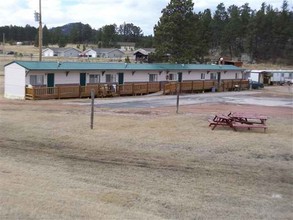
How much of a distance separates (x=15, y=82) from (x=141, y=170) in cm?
2331

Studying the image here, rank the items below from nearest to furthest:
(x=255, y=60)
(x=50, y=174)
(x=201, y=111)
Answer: (x=50, y=174) < (x=201, y=111) < (x=255, y=60)

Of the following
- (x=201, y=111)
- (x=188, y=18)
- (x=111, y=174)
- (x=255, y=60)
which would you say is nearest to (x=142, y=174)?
(x=111, y=174)

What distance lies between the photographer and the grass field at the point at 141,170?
844 cm

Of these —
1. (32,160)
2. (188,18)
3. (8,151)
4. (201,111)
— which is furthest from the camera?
(188,18)

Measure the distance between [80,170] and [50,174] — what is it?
0.88 m

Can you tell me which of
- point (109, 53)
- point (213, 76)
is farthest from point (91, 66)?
point (109, 53)

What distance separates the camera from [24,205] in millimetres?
8195

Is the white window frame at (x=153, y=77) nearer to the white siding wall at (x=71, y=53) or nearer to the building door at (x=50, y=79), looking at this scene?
the building door at (x=50, y=79)

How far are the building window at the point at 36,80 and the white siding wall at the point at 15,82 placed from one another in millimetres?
642

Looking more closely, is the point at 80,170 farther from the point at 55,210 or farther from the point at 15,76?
the point at 15,76

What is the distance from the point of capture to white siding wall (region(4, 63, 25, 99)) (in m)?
31.9

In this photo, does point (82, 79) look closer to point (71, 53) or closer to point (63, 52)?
point (63, 52)

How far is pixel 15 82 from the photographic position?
1281 inches

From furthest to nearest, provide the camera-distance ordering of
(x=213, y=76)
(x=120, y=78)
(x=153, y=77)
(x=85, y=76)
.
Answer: (x=213, y=76), (x=153, y=77), (x=120, y=78), (x=85, y=76)
